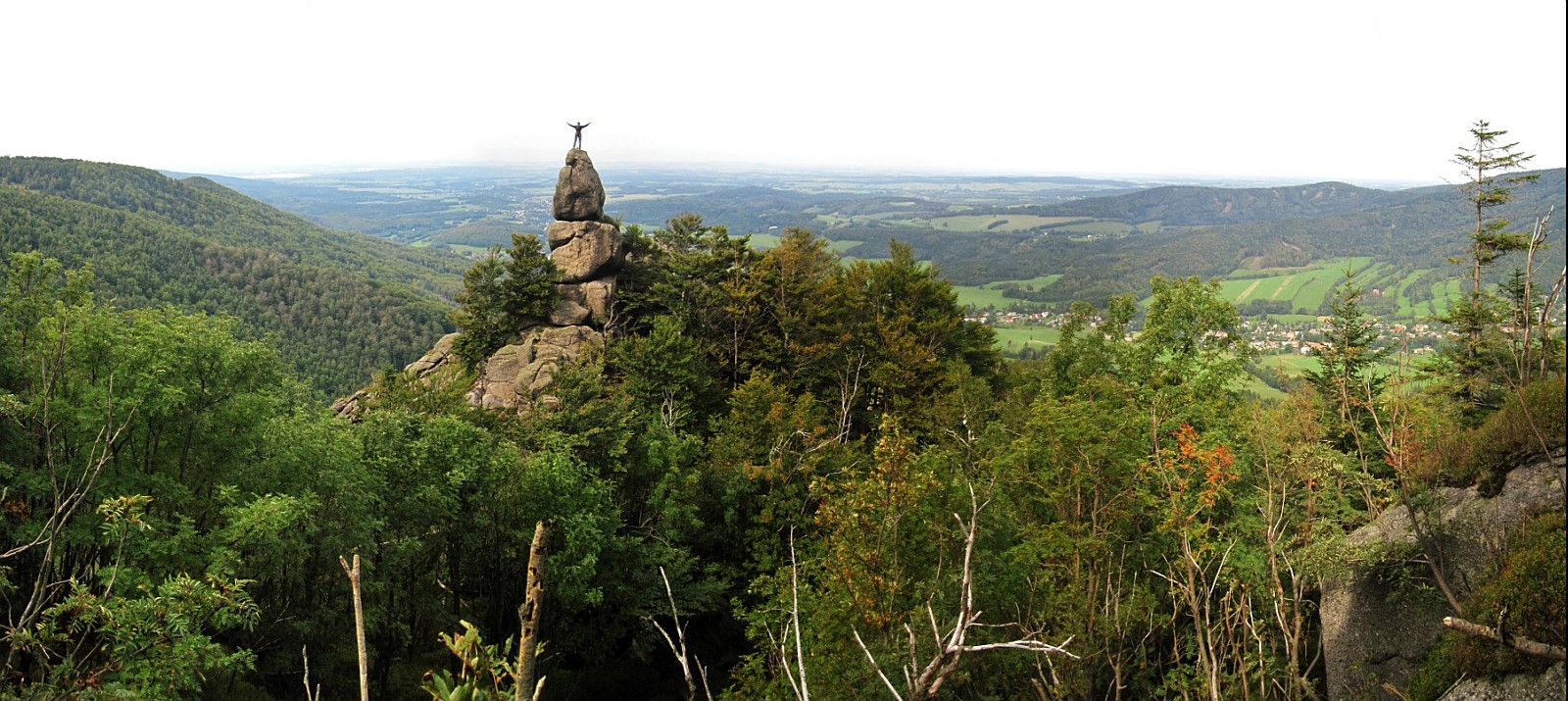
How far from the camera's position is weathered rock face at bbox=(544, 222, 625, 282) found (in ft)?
115

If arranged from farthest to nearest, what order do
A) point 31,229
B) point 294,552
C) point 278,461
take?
point 31,229 → point 278,461 → point 294,552

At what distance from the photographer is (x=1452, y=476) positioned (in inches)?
441

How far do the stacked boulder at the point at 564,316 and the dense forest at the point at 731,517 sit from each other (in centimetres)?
201

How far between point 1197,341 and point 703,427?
19.0m

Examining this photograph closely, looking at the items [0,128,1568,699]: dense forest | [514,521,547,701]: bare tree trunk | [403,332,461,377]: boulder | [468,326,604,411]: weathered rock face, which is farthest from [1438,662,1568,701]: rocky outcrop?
[403,332,461,377]: boulder

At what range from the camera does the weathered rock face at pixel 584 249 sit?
3500cm

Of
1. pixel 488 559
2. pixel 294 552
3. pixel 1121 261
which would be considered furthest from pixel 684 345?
pixel 1121 261

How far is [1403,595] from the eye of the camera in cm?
1070

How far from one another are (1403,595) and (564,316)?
1158 inches

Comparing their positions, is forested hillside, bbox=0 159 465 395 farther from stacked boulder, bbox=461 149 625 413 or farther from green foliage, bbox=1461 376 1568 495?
green foliage, bbox=1461 376 1568 495

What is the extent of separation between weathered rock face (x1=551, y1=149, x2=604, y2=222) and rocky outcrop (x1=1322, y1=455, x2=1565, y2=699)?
106ft

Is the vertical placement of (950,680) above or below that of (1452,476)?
below

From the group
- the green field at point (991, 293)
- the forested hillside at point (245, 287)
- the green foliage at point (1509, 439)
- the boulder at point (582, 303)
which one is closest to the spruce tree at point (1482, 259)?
the green foliage at point (1509, 439)

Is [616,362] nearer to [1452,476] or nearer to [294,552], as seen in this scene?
[294,552]
